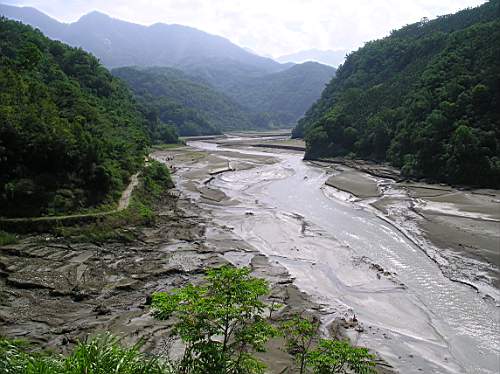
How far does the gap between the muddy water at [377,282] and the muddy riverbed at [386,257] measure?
0.06 metres

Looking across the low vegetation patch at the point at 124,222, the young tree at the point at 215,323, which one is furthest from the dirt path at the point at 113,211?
the young tree at the point at 215,323

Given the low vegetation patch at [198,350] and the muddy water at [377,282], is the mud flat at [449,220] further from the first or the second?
the low vegetation patch at [198,350]

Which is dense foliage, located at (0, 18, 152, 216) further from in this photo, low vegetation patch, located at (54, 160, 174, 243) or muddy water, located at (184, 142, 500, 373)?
muddy water, located at (184, 142, 500, 373)

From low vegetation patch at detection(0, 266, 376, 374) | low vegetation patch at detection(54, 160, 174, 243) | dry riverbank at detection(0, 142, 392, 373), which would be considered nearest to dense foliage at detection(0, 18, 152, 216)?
low vegetation patch at detection(54, 160, 174, 243)

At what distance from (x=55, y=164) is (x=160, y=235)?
11.1 metres

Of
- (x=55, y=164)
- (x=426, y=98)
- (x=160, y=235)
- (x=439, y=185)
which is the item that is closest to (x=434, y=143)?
(x=439, y=185)

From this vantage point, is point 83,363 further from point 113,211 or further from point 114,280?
point 113,211

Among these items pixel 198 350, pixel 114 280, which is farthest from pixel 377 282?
pixel 198 350

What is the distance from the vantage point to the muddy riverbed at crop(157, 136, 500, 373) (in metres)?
20.4

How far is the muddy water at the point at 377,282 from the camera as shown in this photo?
1964 cm

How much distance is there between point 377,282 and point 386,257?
543 centimetres

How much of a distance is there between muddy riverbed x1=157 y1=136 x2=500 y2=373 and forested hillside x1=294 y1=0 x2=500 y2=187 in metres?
6.62

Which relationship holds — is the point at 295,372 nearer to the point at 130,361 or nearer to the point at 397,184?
the point at 130,361

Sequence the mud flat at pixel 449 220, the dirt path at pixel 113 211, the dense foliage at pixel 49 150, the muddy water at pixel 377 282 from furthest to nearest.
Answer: the dense foliage at pixel 49 150 → the dirt path at pixel 113 211 → the mud flat at pixel 449 220 → the muddy water at pixel 377 282
